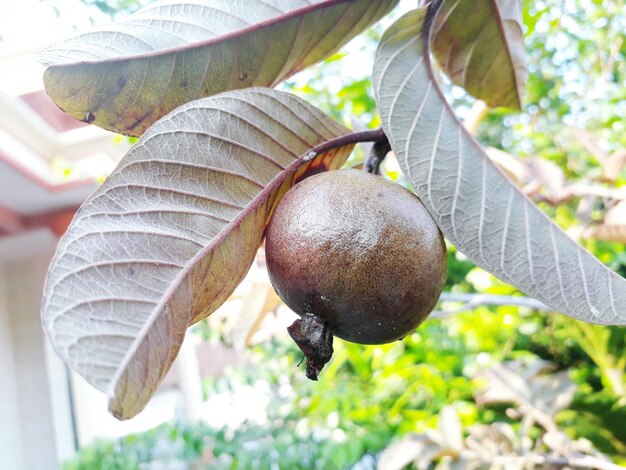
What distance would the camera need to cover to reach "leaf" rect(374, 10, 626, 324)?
0.48 meters

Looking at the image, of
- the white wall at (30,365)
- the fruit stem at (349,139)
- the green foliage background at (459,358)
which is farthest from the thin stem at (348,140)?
the white wall at (30,365)

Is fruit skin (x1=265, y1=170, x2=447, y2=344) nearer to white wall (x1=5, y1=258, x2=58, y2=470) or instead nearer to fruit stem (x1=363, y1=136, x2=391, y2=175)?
fruit stem (x1=363, y1=136, x2=391, y2=175)

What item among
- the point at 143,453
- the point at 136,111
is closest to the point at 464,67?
the point at 136,111

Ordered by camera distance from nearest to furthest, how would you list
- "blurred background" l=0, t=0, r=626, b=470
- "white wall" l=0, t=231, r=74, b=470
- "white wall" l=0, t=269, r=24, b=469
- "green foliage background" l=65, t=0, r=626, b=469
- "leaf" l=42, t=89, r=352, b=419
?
"leaf" l=42, t=89, r=352, b=419
"blurred background" l=0, t=0, r=626, b=470
"green foliage background" l=65, t=0, r=626, b=469
"white wall" l=0, t=269, r=24, b=469
"white wall" l=0, t=231, r=74, b=470

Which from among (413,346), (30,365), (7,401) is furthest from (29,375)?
(413,346)

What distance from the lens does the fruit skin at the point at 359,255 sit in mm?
473

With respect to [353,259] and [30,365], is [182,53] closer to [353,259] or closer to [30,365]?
[353,259]

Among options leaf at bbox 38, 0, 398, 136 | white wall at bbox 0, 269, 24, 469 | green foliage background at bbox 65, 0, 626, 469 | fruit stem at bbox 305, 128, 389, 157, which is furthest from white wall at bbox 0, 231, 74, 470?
fruit stem at bbox 305, 128, 389, 157

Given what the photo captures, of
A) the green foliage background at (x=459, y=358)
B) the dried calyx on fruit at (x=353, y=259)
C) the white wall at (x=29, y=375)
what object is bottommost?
the white wall at (x=29, y=375)

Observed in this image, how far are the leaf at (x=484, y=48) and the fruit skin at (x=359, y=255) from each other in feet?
0.90

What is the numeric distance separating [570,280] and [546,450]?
1.91 metres

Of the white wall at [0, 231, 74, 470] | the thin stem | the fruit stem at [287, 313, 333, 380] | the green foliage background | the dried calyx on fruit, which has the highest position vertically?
the thin stem

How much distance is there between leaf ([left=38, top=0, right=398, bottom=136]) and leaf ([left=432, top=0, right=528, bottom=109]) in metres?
0.08

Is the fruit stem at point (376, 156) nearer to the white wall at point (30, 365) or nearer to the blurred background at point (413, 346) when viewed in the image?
the blurred background at point (413, 346)
